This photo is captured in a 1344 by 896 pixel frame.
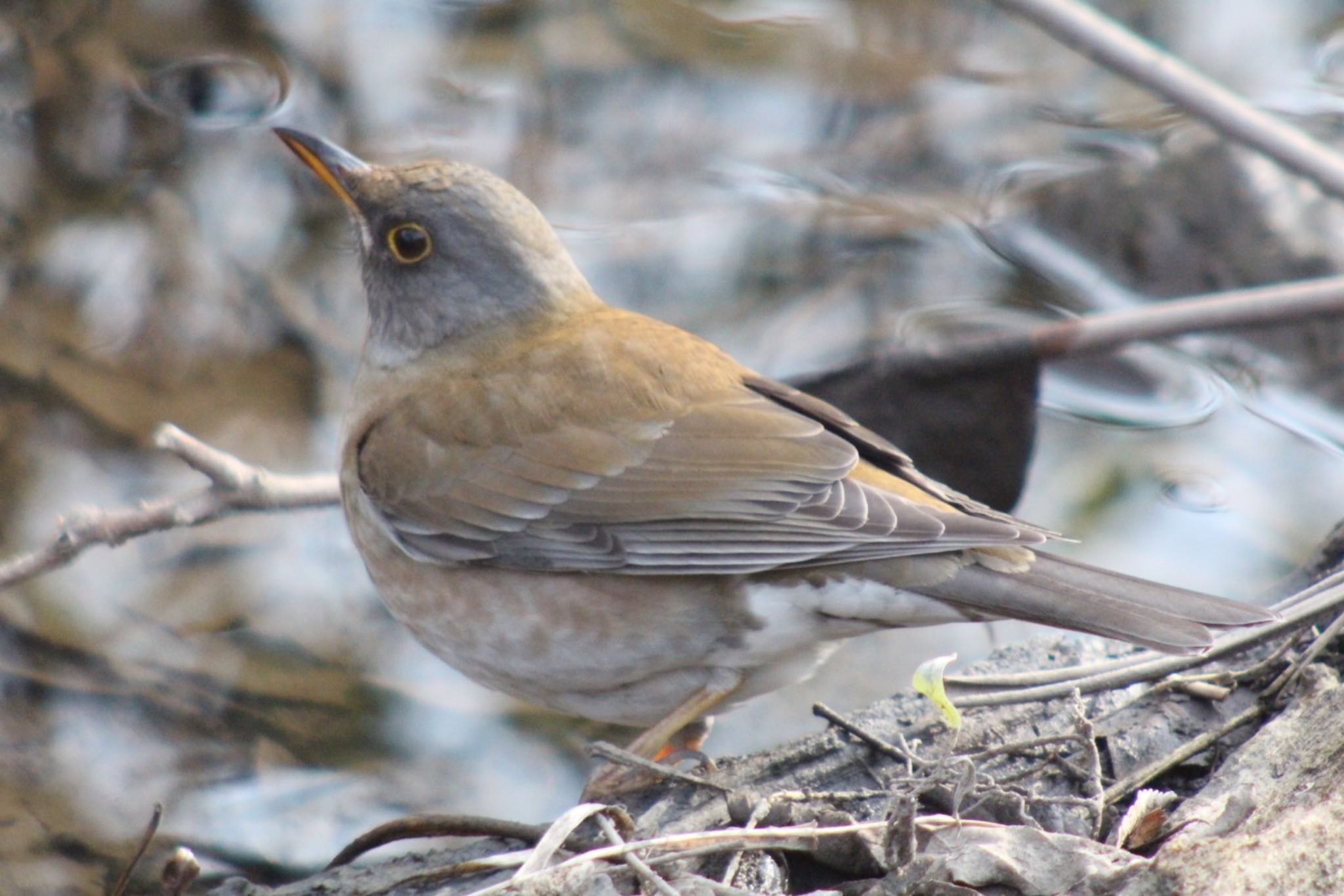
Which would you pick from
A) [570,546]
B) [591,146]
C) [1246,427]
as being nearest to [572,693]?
[570,546]

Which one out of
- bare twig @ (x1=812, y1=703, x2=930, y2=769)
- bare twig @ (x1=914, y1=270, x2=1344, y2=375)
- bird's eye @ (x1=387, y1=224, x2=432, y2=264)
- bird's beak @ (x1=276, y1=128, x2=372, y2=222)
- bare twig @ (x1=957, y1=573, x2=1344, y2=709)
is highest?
bare twig @ (x1=914, y1=270, x2=1344, y2=375)

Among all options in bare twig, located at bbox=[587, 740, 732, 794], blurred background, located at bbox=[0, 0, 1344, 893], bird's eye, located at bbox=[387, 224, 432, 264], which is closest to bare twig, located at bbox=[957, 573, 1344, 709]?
bare twig, located at bbox=[587, 740, 732, 794]

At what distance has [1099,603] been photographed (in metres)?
Answer: 3.42

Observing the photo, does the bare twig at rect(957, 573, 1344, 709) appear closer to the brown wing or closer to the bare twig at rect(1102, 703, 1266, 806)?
the bare twig at rect(1102, 703, 1266, 806)

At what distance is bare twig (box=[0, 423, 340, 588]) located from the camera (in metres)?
3.89

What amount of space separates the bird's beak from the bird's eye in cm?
15

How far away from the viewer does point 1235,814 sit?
2936 mm

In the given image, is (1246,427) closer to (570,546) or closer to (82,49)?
(570,546)

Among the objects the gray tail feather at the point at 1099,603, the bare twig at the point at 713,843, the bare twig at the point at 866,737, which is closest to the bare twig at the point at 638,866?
the bare twig at the point at 713,843

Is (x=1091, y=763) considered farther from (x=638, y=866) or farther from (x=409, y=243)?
(x=409, y=243)

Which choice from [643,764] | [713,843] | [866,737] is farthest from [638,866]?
[866,737]

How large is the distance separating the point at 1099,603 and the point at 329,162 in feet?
8.89

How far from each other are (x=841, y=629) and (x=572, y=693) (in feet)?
2.51

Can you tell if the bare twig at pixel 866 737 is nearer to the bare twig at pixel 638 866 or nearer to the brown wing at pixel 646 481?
the brown wing at pixel 646 481
